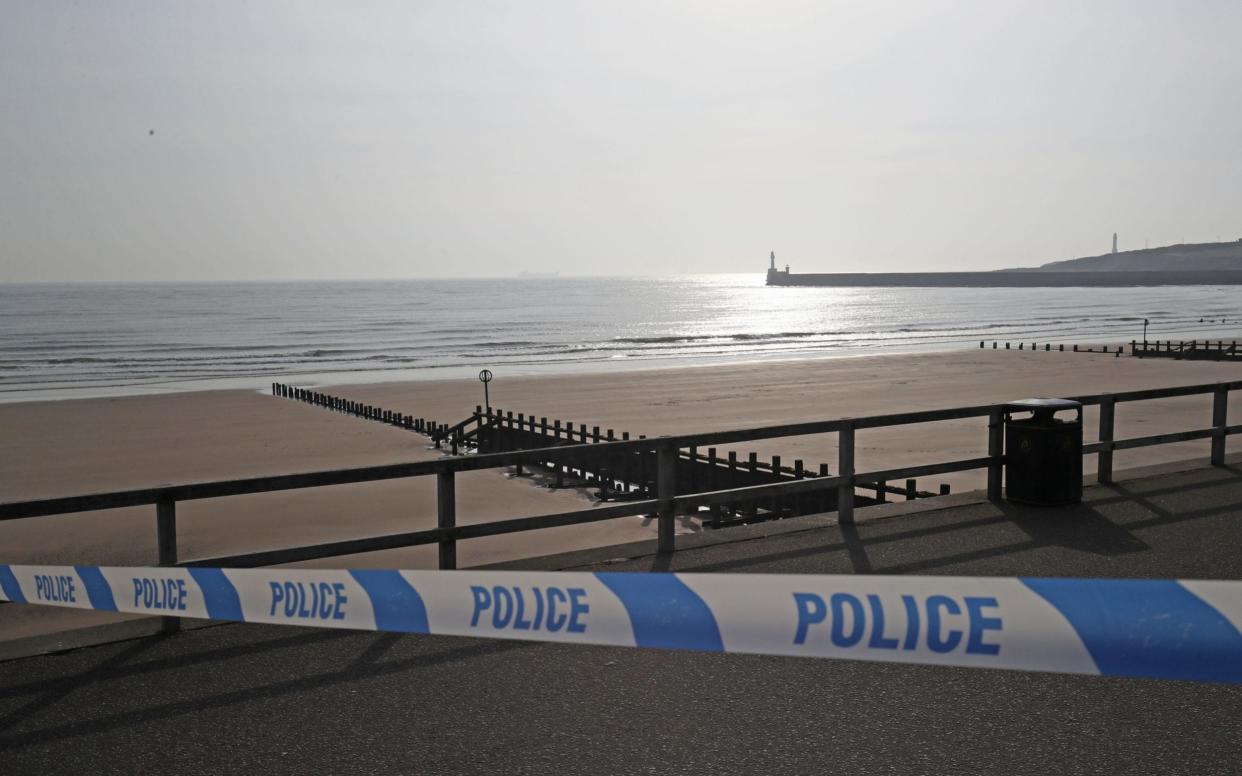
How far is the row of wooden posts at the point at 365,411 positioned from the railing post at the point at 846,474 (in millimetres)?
17648

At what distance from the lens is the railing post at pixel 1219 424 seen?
38.6 feet

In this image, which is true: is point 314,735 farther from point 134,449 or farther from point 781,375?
point 781,375

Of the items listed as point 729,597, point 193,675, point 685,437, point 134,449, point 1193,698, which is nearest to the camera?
point 729,597

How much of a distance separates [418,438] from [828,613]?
24.1 metres

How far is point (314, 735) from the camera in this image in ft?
15.6

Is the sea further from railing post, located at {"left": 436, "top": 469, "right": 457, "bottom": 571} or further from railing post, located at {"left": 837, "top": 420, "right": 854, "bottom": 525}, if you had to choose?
railing post, located at {"left": 436, "top": 469, "right": 457, "bottom": 571}

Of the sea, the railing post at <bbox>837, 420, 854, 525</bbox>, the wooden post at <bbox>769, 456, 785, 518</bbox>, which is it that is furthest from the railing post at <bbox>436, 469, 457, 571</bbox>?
the sea

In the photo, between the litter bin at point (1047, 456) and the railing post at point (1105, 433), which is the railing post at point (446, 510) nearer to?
the litter bin at point (1047, 456)

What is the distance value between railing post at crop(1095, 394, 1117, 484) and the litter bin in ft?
3.68

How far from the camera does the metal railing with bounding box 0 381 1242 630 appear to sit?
20.6 ft

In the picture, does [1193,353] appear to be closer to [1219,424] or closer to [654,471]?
[654,471]

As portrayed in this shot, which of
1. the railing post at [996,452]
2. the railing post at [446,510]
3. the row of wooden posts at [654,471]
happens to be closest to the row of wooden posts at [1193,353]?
the row of wooden posts at [654,471]

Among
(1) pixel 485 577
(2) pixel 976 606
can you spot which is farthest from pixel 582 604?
(2) pixel 976 606

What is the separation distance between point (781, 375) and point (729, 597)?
42520 millimetres
